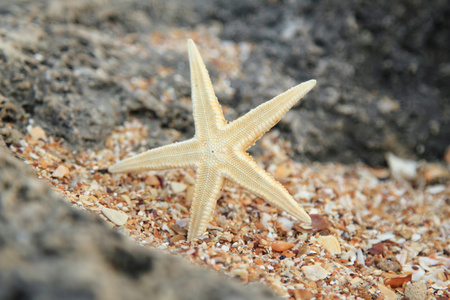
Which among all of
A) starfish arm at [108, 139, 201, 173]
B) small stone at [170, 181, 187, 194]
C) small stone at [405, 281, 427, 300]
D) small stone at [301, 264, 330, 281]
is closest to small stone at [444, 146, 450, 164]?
small stone at [405, 281, 427, 300]

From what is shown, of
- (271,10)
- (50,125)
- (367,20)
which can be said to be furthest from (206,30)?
(50,125)

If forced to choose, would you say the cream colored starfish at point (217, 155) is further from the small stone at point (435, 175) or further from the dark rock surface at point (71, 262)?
the small stone at point (435, 175)

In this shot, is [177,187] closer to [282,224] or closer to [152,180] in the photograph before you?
[152,180]

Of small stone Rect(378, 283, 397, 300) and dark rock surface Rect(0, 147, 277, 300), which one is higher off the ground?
dark rock surface Rect(0, 147, 277, 300)

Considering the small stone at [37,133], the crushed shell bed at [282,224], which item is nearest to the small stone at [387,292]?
the crushed shell bed at [282,224]

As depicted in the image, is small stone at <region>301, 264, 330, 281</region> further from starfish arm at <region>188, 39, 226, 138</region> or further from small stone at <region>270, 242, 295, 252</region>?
starfish arm at <region>188, 39, 226, 138</region>

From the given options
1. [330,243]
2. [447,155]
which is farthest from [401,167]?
[330,243]
